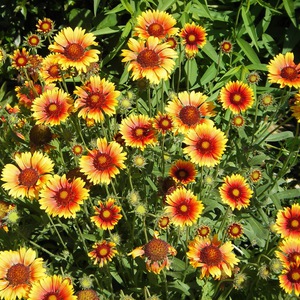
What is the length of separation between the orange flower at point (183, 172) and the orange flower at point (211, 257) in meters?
0.30

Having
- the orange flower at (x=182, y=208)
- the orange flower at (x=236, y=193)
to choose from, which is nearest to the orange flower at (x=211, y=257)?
the orange flower at (x=182, y=208)

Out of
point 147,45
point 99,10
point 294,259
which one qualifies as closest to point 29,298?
point 294,259

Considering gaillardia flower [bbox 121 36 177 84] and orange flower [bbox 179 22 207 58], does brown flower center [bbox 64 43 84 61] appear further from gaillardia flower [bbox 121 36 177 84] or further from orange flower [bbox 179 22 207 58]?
orange flower [bbox 179 22 207 58]

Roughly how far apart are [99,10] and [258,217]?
2068 millimetres

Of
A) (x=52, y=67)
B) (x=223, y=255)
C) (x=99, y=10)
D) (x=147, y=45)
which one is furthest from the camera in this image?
(x=99, y=10)

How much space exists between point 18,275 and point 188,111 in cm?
108

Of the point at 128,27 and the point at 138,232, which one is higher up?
the point at 128,27

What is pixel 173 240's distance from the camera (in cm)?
284

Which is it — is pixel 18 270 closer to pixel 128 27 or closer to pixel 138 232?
pixel 138 232

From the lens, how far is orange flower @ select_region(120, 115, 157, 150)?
99.9 inches

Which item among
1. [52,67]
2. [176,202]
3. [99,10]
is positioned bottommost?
[176,202]

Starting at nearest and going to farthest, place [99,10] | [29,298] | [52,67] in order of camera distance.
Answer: [29,298] < [52,67] < [99,10]

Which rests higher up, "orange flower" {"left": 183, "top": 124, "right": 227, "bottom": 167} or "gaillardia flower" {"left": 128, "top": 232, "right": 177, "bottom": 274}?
"orange flower" {"left": 183, "top": 124, "right": 227, "bottom": 167}

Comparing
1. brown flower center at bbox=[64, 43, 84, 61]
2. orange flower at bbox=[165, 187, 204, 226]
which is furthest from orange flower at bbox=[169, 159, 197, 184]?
brown flower center at bbox=[64, 43, 84, 61]
